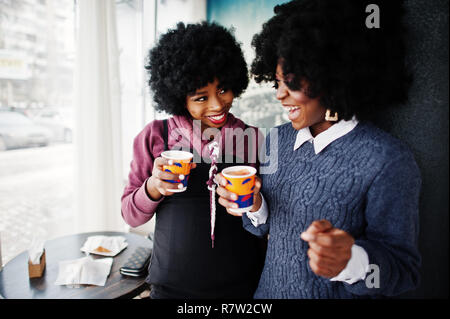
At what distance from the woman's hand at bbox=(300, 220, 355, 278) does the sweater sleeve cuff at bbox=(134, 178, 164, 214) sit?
0.74 meters

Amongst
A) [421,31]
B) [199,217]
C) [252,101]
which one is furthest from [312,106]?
[252,101]

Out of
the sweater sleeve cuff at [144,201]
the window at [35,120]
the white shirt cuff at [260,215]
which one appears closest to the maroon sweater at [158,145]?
the sweater sleeve cuff at [144,201]

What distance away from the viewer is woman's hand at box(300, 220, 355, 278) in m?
0.74

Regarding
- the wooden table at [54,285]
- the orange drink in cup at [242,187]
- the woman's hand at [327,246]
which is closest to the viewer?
the woman's hand at [327,246]

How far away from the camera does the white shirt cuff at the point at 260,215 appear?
45.5 inches

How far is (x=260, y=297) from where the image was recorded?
1.19 meters

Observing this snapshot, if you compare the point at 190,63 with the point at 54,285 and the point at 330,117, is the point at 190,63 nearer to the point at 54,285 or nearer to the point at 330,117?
the point at 330,117

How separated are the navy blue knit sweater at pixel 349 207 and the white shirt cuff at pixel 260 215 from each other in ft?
0.08

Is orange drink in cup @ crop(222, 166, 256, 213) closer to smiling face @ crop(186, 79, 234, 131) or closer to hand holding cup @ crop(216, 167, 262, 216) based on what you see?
hand holding cup @ crop(216, 167, 262, 216)

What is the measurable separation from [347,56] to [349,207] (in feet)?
1.55

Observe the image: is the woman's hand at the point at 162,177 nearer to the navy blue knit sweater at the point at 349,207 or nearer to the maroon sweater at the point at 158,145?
the maroon sweater at the point at 158,145

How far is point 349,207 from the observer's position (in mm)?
911
